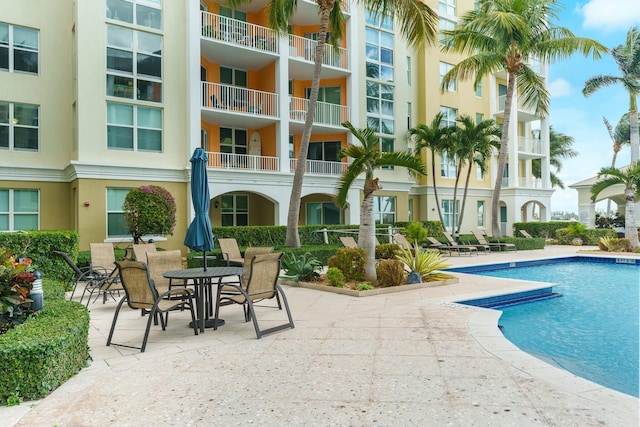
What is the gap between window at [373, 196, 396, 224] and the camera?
78.5 feet

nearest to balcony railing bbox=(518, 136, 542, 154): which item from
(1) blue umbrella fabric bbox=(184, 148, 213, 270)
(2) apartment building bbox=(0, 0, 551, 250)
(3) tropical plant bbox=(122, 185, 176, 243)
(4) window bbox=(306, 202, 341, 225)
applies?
(2) apartment building bbox=(0, 0, 551, 250)

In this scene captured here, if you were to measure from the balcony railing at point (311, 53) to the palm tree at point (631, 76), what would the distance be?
2023 centimetres

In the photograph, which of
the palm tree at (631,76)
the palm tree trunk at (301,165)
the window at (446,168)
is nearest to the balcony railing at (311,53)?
the palm tree trunk at (301,165)

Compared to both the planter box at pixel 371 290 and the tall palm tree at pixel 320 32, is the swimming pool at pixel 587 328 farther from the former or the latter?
the tall palm tree at pixel 320 32

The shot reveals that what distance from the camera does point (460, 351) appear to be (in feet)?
16.4

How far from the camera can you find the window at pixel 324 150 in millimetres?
22828

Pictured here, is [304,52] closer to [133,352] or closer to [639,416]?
[133,352]

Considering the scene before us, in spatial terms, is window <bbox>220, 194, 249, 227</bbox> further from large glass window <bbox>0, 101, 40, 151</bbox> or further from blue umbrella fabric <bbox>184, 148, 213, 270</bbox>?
blue umbrella fabric <bbox>184, 148, 213, 270</bbox>

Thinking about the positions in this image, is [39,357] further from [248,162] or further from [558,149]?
[558,149]

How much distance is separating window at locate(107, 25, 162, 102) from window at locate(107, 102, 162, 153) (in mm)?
482

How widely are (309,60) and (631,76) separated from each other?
23147 millimetres

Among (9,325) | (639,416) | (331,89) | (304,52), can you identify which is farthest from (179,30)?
(639,416)

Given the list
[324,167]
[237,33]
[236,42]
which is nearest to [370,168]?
[324,167]

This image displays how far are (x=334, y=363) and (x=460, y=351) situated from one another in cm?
148
